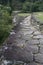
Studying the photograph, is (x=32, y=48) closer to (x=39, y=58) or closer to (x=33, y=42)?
(x=33, y=42)

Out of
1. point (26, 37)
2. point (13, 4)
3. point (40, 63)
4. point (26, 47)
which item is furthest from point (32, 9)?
point (40, 63)

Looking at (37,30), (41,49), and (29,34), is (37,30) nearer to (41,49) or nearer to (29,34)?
(29,34)

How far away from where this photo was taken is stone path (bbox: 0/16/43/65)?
9.34 m

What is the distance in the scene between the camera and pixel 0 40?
34.2ft

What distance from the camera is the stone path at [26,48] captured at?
9.34 metres

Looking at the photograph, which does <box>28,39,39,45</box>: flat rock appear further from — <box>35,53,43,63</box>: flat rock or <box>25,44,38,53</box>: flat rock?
<box>35,53,43,63</box>: flat rock

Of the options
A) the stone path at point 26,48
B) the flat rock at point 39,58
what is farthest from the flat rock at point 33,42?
A: the flat rock at point 39,58

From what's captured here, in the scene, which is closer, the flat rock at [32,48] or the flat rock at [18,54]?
the flat rock at [18,54]

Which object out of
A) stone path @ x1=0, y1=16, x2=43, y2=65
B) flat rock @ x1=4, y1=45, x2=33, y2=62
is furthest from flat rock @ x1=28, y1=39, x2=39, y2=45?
flat rock @ x1=4, y1=45, x2=33, y2=62

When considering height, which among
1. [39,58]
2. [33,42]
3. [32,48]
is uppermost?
[39,58]

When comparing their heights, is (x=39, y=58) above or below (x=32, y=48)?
above

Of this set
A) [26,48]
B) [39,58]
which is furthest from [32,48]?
[39,58]

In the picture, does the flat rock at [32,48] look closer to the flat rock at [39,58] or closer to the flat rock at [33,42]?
the flat rock at [33,42]

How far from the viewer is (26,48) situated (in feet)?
35.5
